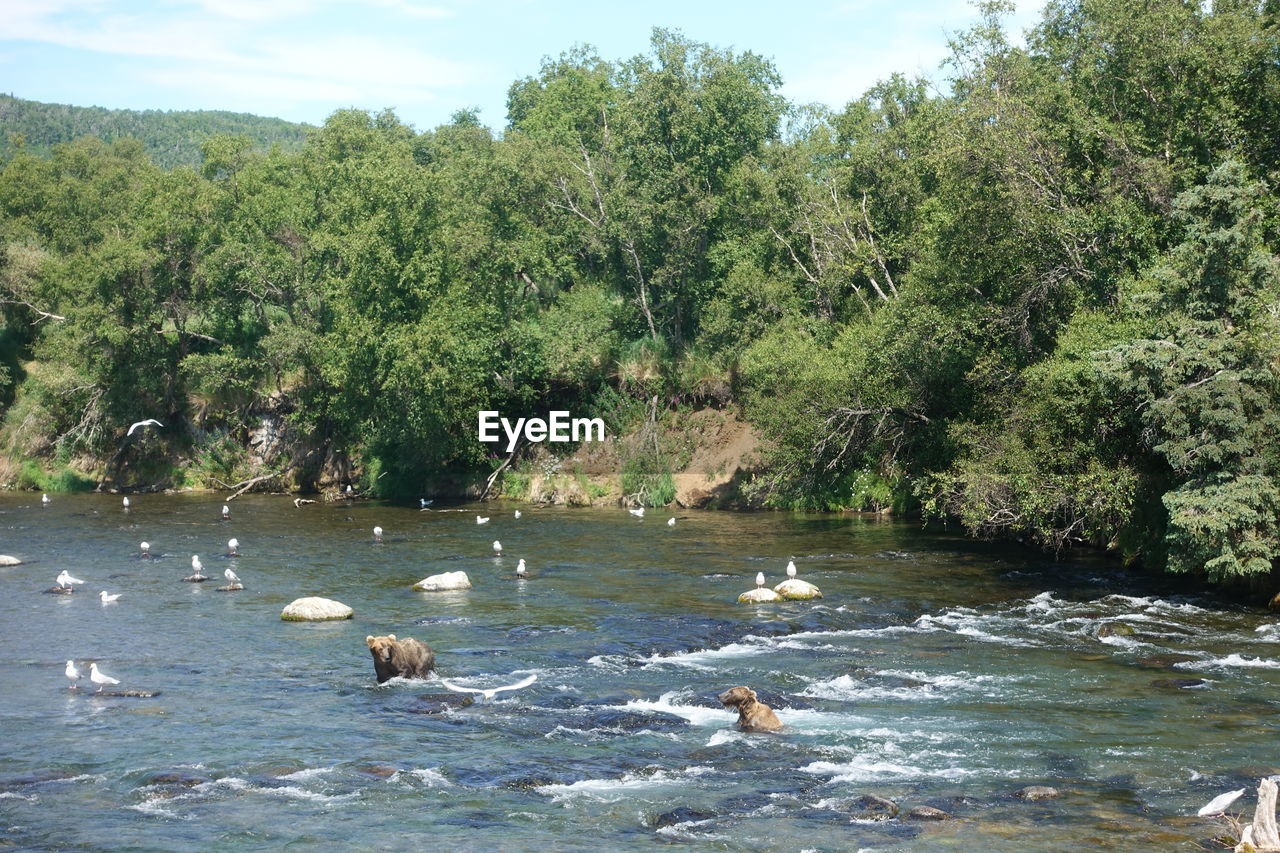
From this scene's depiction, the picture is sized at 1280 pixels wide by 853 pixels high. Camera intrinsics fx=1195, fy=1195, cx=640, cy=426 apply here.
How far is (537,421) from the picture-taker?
58.5 m

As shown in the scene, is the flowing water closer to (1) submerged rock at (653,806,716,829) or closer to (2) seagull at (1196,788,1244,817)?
(1) submerged rock at (653,806,716,829)

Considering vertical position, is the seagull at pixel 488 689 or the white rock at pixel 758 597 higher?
the white rock at pixel 758 597

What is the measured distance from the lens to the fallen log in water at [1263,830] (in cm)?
1422

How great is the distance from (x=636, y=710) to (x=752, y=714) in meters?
2.30

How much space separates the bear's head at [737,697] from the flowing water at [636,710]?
19.1 inches

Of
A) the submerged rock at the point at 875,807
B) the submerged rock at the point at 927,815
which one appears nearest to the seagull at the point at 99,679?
the submerged rock at the point at 875,807

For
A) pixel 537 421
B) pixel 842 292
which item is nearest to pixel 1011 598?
pixel 842 292

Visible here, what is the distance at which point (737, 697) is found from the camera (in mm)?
21000

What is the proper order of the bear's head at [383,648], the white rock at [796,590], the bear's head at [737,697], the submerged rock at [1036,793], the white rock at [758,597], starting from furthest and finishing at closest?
the white rock at [796,590] < the white rock at [758,597] < the bear's head at [383,648] < the bear's head at [737,697] < the submerged rock at [1036,793]

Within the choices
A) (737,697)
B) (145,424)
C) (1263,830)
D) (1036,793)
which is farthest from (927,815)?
(145,424)

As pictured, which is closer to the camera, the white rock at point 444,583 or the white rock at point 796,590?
the white rock at point 796,590

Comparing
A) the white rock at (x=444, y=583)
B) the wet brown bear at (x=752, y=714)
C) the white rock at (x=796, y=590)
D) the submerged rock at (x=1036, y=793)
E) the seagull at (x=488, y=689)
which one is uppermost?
the white rock at (x=796, y=590)

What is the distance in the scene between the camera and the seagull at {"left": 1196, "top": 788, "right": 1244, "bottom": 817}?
635 inches

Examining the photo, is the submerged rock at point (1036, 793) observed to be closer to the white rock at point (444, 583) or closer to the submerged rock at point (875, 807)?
the submerged rock at point (875, 807)
